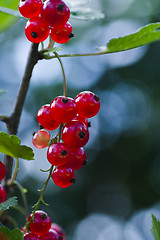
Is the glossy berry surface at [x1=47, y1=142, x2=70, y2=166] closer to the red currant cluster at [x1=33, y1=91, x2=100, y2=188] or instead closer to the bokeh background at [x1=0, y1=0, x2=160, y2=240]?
the red currant cluster at [x1=33, y1=91, x2=100, y2=188]

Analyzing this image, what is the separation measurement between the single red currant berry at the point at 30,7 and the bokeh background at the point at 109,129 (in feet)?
24.1

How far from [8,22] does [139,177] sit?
8.22 meters

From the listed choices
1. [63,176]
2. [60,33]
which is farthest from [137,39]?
[63,176]

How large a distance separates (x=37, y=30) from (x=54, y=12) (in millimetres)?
88

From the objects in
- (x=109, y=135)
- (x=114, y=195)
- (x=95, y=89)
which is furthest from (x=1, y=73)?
(x=114, y=195)

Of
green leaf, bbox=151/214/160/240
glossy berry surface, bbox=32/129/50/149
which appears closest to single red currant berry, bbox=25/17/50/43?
glossy berry surface, bbox=32/129/50/149

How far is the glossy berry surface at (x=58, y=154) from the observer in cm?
86

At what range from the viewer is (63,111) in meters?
0.86

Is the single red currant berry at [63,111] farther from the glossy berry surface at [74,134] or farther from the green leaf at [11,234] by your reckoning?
the green leaf at [11,234]

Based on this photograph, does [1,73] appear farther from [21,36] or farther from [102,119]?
[102,119]

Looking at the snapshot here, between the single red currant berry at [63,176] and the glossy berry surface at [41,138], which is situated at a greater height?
the glossy berry surface at [41,138]

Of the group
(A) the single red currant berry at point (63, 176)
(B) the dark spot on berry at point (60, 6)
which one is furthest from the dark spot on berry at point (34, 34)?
(A) the single red currant berry at point (63, 176)

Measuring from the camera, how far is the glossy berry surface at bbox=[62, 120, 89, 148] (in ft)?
2.85

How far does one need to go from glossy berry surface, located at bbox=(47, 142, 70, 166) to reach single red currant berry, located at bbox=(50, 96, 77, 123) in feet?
0.25
